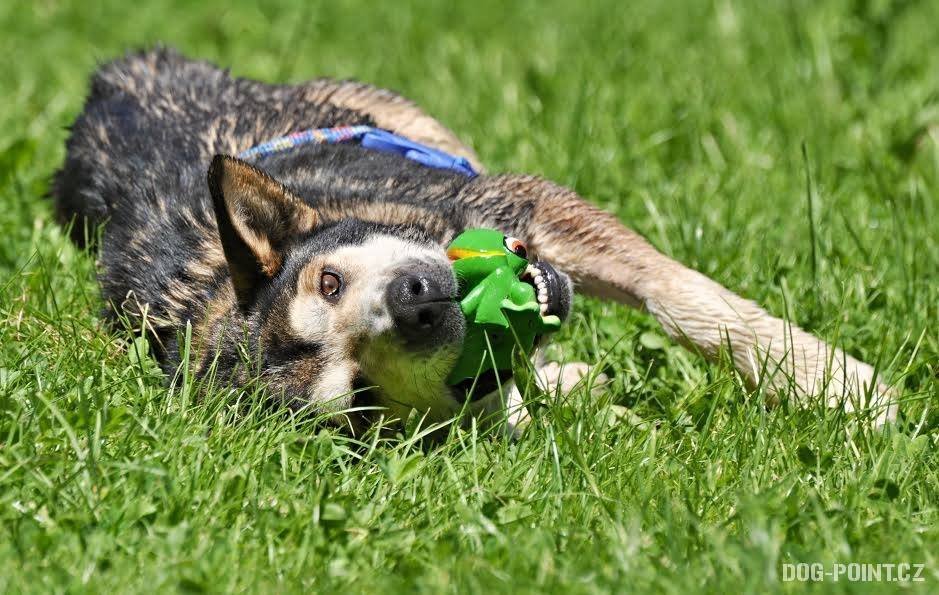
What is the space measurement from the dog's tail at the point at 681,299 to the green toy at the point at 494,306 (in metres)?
0.46

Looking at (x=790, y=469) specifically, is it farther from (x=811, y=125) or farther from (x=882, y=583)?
(x=811, y=125)

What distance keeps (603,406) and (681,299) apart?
1.89 feet

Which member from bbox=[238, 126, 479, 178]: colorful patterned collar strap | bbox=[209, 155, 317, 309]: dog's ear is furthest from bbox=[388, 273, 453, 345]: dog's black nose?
bbox=[238, 126, 479, 178]: colorful patterned collar strap

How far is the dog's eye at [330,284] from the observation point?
362 centimetres

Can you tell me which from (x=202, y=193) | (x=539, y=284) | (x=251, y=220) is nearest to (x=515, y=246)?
(x=539, y=284)

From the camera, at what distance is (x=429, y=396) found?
3.59 m

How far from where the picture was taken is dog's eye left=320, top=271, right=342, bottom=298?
3.62 m

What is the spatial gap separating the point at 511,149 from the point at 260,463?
121 inches

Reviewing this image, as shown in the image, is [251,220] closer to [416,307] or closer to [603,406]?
[416,307]

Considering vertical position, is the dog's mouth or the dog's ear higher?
the dog's ear

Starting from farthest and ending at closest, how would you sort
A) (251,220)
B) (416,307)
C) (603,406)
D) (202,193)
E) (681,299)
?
(202,193) → (681,299) → (251,220) → (603,406) → (416,307)

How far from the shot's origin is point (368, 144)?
4816 millimetres

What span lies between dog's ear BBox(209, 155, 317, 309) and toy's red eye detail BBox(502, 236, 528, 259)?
66cm

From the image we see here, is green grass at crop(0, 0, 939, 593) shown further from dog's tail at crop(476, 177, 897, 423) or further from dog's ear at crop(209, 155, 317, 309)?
dog's ear at crop(209, 155, 317, 309)
